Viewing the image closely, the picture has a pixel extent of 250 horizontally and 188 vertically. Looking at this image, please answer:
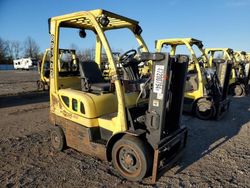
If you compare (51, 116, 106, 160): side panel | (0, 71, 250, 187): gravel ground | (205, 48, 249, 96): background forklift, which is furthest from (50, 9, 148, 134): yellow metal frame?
(205, 48, 249, 96): background forklift

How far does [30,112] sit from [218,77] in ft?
21.2

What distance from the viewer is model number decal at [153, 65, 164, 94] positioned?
11.2ft

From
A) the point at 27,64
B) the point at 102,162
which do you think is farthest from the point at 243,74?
the point at 27,64

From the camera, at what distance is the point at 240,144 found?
5.51 m

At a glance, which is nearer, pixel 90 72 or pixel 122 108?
pixel 122 108

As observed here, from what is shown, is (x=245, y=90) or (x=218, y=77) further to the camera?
(x=245, y=90)

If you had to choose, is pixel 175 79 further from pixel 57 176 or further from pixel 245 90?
pixel 245 90

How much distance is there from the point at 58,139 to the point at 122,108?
77.1 inches

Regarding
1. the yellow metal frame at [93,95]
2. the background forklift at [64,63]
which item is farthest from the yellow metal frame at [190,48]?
the background forklift at [64,63]

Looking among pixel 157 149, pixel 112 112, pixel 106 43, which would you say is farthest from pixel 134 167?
pixel 106 43

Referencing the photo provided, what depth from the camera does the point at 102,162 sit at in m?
4.41

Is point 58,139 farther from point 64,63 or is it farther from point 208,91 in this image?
point 64,63

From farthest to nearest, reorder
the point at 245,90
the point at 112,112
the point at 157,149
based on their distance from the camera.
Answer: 1. the point at 245,90
2. the point at 112,112
3. the point at 157,149

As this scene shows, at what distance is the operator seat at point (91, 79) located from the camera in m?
4.49
